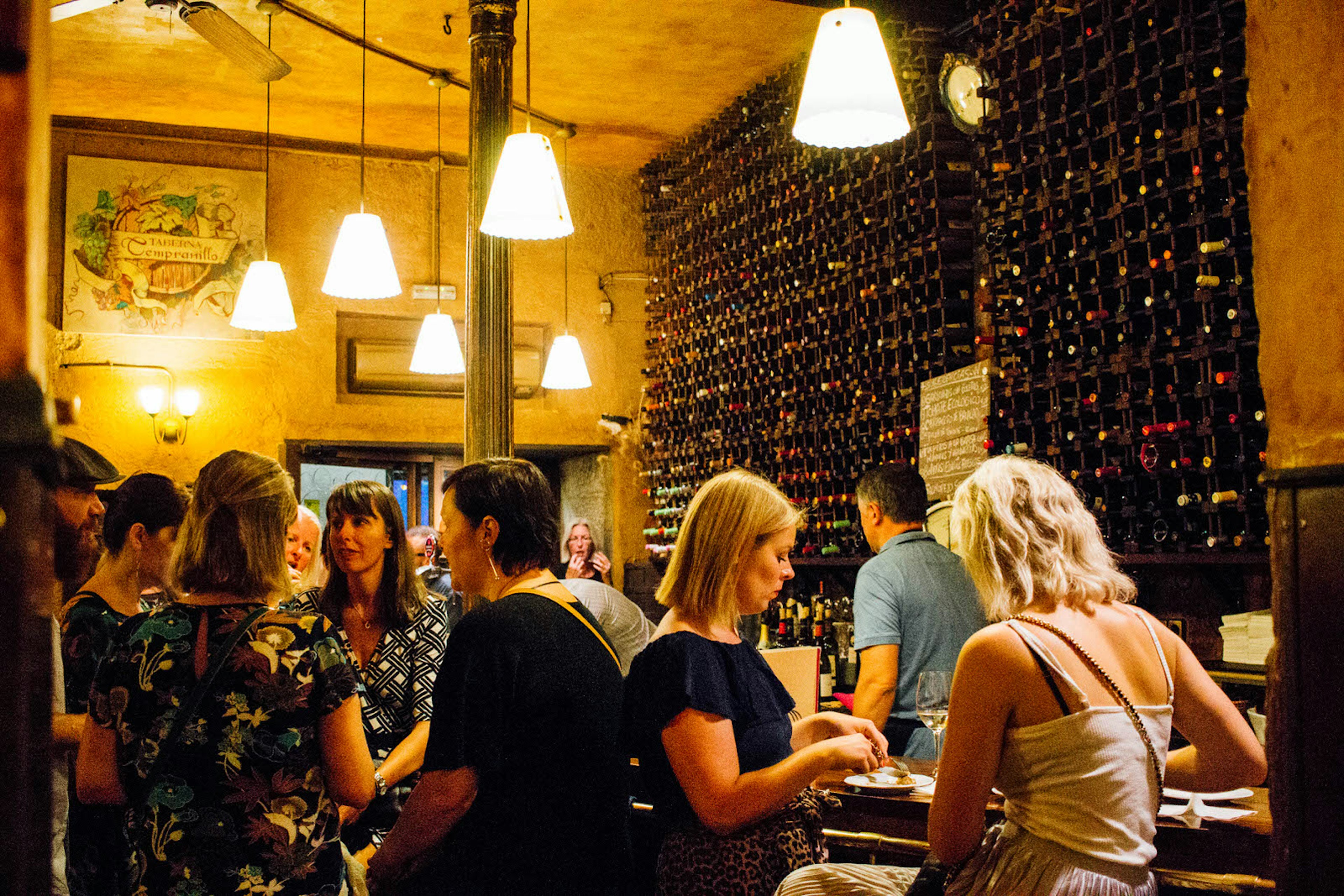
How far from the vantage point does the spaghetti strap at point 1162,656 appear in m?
2.14

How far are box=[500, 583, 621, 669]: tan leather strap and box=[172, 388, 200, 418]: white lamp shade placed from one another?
7308 mm

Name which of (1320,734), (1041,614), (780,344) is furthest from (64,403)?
(780,344)

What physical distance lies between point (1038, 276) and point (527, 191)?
238 centimetres

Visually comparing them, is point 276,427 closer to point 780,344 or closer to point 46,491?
point 780,344

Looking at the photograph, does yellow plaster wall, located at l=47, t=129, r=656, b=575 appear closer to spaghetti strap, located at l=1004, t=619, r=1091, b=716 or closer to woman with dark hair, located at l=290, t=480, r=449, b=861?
woman with dark hair, located at l=290, t=480, r=449, b=861

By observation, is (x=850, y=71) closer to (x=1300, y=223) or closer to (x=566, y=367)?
(x=1300, y=223)

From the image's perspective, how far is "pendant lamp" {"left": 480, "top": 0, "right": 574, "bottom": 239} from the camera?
3.51m

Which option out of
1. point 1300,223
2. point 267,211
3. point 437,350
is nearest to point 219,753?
point 1300,223

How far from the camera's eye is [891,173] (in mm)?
6125

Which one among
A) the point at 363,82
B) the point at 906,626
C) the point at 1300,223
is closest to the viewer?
the point at 1300,223

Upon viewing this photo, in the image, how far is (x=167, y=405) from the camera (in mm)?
8750

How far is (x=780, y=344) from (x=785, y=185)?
98cm

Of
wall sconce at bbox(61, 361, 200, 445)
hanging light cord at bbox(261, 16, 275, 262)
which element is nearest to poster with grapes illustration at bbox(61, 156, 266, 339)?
hanging light cord at bbox(261, 16, 275, 262)

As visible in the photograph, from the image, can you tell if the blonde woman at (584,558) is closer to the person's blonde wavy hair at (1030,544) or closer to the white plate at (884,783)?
the white plate at (884,783)
